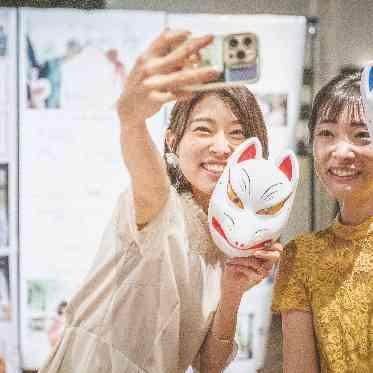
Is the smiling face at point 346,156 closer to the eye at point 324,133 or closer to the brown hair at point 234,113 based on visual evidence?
the eye at point 324,133

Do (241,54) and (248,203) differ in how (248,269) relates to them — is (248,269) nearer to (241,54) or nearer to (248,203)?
(248,203)

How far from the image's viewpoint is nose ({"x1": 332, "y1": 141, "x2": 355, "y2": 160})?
3.36ft

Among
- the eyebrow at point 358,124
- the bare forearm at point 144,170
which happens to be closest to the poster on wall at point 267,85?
the eyebrow at point 358,124

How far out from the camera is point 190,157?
1.05 metres

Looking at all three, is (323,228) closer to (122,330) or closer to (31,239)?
(122,330)

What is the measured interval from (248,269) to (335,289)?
185mm

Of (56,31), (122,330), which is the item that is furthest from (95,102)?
(122,330)

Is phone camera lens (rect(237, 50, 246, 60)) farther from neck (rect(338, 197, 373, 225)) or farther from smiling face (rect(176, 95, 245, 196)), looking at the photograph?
neck (rect(338, 197, 373, 225))

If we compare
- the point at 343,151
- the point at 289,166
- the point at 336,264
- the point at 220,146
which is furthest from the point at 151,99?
the point at 336,264

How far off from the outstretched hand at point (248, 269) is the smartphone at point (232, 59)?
332 millimetres

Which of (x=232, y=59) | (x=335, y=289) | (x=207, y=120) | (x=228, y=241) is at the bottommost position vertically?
(x=335, y=289)

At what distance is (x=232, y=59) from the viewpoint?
98 cm

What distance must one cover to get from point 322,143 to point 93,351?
2.11 ft

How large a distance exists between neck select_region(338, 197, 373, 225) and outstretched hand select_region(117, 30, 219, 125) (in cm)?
39
